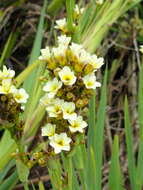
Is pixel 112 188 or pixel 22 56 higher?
pixel 22 56

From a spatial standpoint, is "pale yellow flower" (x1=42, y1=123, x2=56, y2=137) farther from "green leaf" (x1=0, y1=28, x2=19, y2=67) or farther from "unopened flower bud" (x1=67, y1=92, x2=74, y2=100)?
"green leaf" (x1=0, y1=28, x2=19, y2=67)

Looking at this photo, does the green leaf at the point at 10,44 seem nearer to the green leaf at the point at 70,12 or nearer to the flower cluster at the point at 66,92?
the green leaf at the point at 70,12

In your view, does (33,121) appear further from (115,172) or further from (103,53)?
(103,53)

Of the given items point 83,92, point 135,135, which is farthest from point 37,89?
point 135,135

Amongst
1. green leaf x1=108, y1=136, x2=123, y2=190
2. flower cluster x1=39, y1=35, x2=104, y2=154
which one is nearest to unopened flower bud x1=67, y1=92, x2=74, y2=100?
flower cluster x1=39, y1=35, x2=104, y2=154

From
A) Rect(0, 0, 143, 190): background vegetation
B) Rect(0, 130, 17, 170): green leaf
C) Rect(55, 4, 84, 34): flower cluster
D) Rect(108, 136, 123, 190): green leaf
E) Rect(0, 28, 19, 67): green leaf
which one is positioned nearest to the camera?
Rect(108, 136, 123, 190): green leaf

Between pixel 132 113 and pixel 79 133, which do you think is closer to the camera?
pixel 79 133

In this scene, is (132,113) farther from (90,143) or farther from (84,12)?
(90,143)
